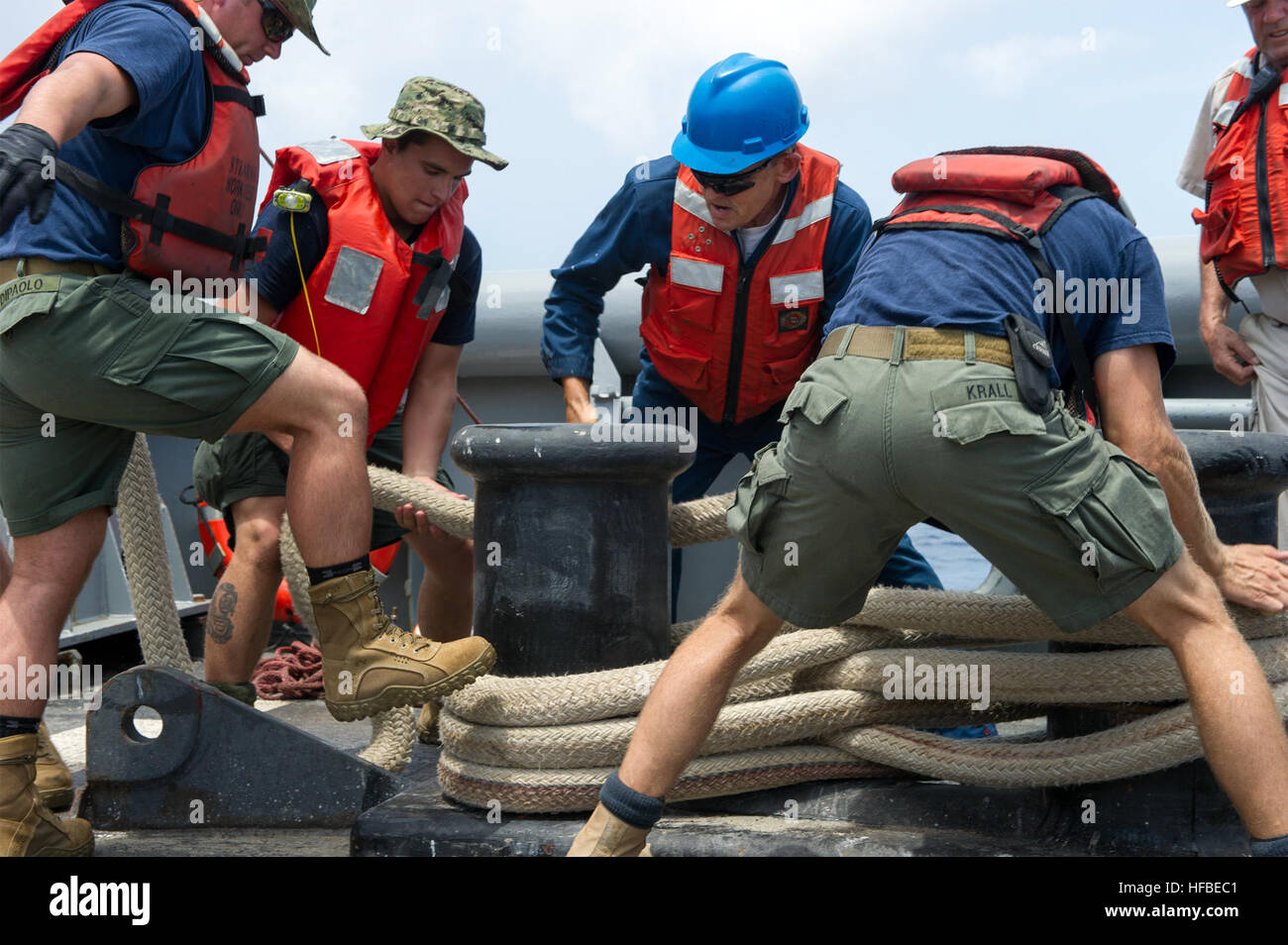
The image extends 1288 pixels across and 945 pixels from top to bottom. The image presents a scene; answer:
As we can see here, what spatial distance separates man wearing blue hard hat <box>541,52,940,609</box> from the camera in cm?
330

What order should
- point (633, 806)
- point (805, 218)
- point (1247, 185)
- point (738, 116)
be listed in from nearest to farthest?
point (633, 806)
point (738, 116)
point (805, 218)
point (1247, 185)

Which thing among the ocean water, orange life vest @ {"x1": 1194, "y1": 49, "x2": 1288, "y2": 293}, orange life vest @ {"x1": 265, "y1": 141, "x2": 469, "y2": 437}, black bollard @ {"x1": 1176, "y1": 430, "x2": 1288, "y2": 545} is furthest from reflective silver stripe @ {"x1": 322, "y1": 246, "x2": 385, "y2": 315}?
the ocean water

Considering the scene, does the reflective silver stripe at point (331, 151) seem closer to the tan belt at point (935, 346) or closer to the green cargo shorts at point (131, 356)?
the green cargo shorts at point (131, 356)

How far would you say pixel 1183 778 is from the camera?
2.42 metres

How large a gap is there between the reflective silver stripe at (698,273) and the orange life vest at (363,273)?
632 mm

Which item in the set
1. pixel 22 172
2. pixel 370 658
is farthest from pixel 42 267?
pixel 370 658

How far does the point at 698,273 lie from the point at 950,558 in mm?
6245

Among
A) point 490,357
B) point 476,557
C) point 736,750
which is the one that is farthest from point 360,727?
point 490,357

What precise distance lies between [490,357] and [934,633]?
3.59m

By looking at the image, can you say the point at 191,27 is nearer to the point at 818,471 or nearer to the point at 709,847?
the point at 818,471

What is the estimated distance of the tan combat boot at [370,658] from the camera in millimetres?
2611

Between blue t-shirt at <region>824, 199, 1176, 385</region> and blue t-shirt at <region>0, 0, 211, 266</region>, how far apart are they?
138 centimetres

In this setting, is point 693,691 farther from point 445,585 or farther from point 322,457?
point 445,585

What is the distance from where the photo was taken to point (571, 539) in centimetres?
266
